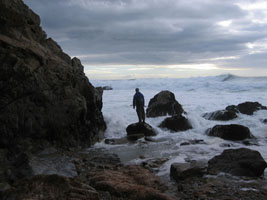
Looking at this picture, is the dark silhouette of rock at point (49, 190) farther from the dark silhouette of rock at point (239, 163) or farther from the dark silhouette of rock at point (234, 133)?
the dark silhouette of rock at point (234, 133)

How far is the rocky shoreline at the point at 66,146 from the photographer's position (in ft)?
17.3

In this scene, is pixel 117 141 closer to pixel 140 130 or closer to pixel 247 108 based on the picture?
pixel 140 130

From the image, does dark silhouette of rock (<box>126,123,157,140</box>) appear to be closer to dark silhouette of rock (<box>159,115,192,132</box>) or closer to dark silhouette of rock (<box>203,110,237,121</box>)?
dark silhouette of rock (<box>159,115,192,132</box>)

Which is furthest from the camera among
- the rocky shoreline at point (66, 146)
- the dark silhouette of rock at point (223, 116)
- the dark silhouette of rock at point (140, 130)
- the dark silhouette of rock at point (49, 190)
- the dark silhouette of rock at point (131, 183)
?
the dark silhouette of rock at point (223, 116)

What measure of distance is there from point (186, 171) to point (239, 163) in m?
1.45

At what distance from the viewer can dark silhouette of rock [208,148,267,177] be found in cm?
668

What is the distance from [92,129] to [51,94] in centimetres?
258

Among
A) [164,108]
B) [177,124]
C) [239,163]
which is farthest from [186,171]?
[164,108]

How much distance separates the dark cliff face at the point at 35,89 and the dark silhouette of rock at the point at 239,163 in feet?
16.4

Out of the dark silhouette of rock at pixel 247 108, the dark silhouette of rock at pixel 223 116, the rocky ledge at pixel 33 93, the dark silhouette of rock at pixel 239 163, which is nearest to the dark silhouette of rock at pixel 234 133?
the dark silhouette of rock at pixel 239 163

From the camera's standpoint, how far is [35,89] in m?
8.83

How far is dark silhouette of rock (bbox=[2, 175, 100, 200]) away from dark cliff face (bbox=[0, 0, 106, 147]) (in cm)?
403

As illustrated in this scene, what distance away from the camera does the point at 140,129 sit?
41.6 feet

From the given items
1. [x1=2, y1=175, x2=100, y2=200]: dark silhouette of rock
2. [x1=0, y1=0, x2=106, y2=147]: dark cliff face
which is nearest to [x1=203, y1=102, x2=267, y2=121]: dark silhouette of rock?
[x1=0, y1=0, x2=106, y2=147]: dark cliff face
